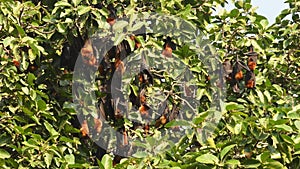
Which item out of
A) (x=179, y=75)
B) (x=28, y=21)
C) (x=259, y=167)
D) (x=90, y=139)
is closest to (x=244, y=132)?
(x=259, y=167)

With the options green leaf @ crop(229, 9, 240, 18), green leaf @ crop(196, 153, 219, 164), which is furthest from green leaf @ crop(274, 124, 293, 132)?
green leaf @ crop(229, 9, 240, 18)

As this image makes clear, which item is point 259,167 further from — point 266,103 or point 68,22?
point 68,22

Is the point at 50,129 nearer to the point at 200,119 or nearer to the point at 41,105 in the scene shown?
the point at 41,105

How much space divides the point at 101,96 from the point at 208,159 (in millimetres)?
1033

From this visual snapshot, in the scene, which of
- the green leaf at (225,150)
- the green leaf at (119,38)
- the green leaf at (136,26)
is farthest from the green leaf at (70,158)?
Result: the green leaf at (225,150)

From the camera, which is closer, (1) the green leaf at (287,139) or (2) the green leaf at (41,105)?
(1) the green leaf at (287,139)

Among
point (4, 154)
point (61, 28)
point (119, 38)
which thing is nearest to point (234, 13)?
point (119, 38)

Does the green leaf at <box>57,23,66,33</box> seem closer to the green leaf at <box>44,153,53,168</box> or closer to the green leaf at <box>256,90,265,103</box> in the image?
the green leaf at <box>44,153,53,168</box>

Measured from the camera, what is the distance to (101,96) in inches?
136

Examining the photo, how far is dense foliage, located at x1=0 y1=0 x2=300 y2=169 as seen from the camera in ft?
9.46

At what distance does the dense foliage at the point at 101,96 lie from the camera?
2.88m

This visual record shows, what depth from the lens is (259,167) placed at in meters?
2.80

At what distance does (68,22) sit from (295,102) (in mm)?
1897

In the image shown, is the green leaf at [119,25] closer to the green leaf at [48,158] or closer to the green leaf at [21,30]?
the green leaf at [21,30]
